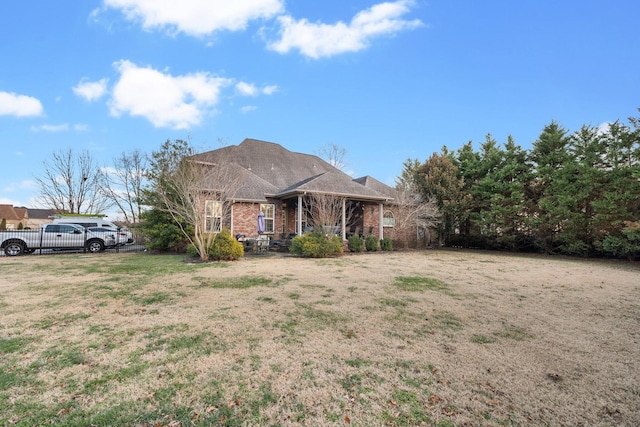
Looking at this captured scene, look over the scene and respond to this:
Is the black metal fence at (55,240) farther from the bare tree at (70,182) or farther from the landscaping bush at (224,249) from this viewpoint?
the bare tree at (70,182)

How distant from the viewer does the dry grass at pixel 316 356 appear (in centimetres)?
249

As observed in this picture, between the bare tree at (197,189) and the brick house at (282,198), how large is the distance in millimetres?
160

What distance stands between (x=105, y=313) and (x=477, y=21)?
14047 millimetres

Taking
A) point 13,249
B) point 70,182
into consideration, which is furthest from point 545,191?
point 70,182

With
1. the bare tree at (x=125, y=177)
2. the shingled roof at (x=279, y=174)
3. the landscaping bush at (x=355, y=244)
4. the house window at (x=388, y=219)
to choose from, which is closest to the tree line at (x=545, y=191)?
the house window at (x=388, y=219)

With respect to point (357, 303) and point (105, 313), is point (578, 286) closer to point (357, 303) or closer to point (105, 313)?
point (357, 303)

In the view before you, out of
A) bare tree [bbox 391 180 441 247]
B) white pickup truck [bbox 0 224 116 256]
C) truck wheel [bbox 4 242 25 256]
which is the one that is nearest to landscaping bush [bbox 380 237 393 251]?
bare tree [bbox 391 180 441 247]

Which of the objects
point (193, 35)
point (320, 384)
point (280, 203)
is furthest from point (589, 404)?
point (280, 203)

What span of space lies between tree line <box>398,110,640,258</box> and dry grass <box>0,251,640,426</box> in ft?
31.1

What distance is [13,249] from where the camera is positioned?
14.4m

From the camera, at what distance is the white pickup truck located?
14.4 metres

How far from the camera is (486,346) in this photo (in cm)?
380

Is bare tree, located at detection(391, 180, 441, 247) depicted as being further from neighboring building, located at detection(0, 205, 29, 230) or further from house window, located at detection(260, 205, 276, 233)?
neighboring building, located at detection(0, 205, 29, 230)

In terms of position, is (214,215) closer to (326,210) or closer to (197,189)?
(197,189)
